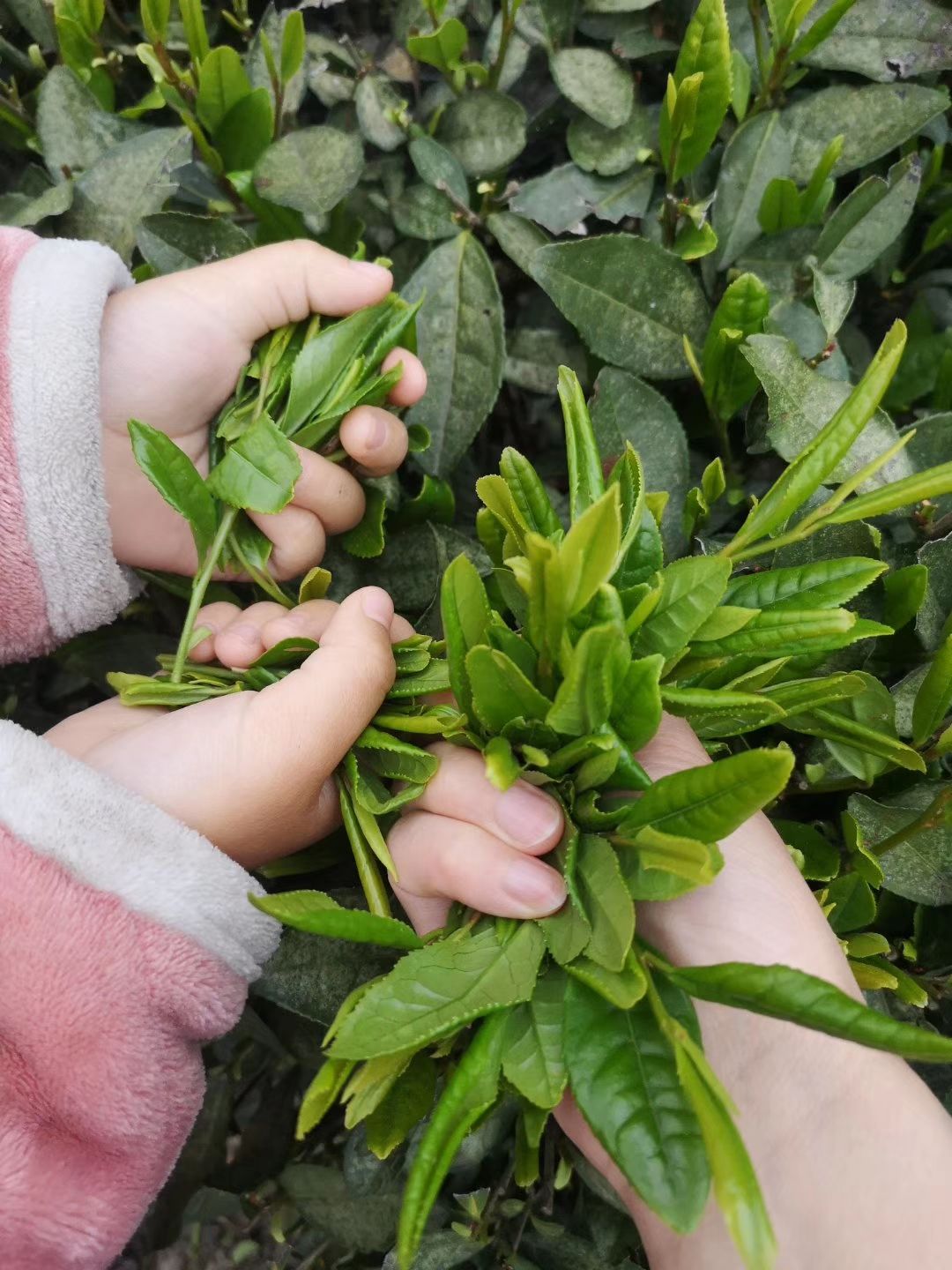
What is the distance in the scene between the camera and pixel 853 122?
70 cm

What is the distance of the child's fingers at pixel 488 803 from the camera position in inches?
18.4

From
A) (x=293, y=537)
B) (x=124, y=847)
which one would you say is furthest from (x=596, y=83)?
(x=124, y=847)

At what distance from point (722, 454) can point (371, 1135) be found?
1.73ft

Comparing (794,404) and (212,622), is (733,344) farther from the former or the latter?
(212,622)

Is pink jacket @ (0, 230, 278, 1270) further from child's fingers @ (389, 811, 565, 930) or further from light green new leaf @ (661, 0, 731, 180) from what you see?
light green new leaf @ (661, 0, 731, 180)

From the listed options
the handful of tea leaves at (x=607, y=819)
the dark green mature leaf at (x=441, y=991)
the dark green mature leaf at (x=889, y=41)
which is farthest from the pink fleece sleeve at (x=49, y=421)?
the dark green mature leaf at (x=889, y=41)

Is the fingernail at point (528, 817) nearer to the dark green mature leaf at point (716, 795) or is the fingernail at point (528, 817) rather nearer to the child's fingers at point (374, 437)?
the dark green mature leaf at point (716, 795)

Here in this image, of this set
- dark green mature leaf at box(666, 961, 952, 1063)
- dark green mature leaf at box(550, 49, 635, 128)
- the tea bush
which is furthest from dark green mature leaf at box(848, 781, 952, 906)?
dark green mature leaf at box(550, 49, 635, 128)

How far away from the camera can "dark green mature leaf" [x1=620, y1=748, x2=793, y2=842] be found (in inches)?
13.8

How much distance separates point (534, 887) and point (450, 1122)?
0.11 meters

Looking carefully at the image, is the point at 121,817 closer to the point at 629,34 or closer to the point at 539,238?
the point at 539,238

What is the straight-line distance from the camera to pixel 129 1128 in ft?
1.90

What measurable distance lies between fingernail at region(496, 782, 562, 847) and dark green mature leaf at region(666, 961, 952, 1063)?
0.14m

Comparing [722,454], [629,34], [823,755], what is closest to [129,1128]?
[823,755]
